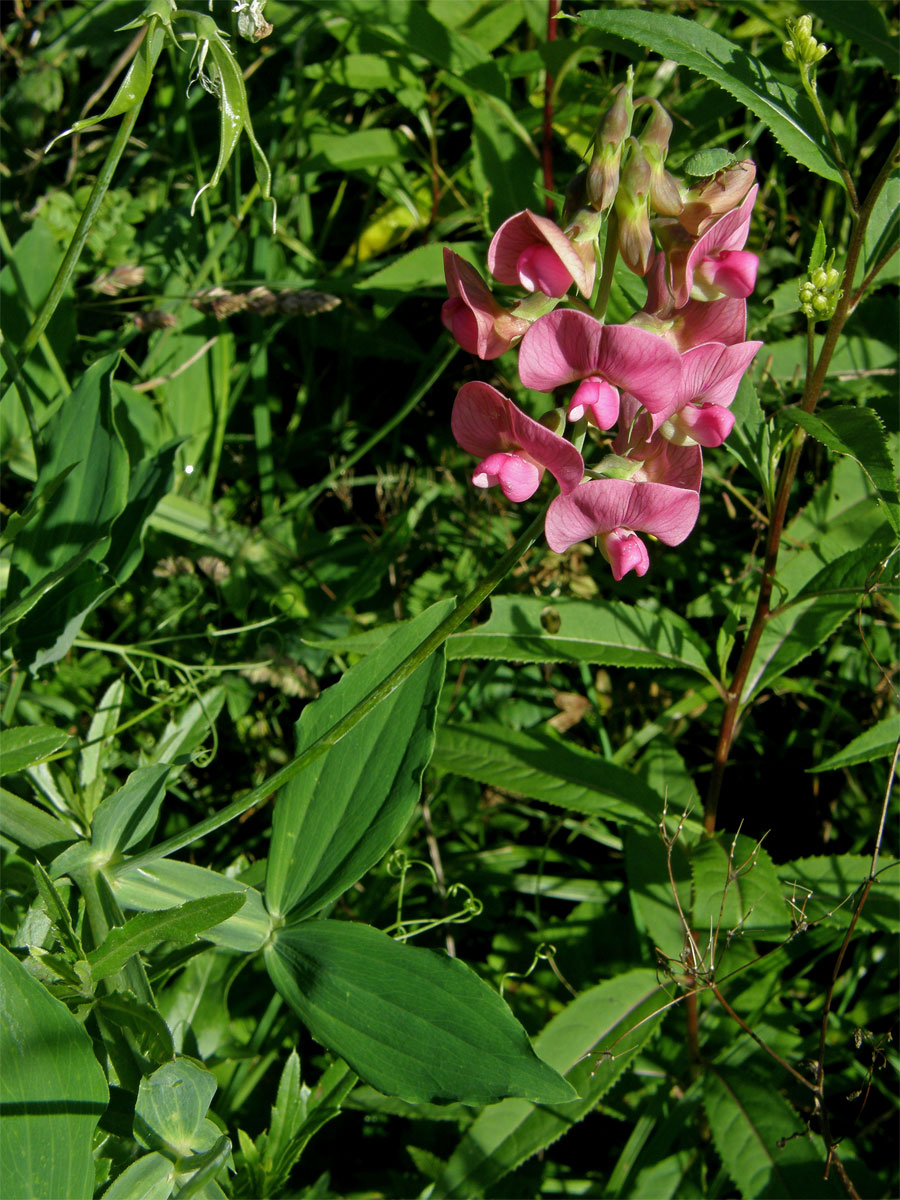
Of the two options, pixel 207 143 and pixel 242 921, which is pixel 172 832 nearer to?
pixel 242 921

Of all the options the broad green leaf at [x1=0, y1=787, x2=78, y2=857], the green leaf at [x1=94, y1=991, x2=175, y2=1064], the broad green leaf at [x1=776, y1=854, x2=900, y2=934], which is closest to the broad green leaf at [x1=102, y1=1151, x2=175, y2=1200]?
the green leaf at [x1=94, y1=991, x2=175, y2=1064]

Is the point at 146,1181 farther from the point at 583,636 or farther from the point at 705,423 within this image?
the point at 705,423

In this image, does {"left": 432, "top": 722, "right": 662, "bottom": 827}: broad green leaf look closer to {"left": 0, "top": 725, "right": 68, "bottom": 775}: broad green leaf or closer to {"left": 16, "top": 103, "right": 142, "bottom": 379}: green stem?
{"left": 0, "top": 725, "right": 68, "bottom": 775}: broad green leaf

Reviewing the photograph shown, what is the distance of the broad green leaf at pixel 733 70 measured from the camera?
1369mm

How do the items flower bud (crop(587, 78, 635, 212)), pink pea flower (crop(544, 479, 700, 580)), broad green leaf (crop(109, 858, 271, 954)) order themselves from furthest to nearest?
broad green leaf (crop(109, 858, 271, 954)), pink pea flower (crop(544, 479, 700, 580)), flower bud (crop(587, 78, 635, 212))

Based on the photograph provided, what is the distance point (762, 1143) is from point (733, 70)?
5.63 ft

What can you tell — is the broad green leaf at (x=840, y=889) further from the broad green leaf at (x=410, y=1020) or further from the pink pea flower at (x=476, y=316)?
the pink pea flower at (x=476, y=316)

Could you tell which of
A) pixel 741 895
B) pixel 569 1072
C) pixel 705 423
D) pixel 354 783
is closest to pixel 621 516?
pixel 705 423

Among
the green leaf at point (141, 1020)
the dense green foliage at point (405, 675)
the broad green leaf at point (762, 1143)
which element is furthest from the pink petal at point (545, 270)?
the broad green leaf at point (762, 1143)

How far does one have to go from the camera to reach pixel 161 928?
119 centimetres

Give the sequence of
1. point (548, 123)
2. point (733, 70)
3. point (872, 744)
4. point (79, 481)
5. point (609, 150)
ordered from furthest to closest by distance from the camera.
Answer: point (548, 123)
point (79, 481)
point (872, 744)
point (733, 70)
point (609, 150)

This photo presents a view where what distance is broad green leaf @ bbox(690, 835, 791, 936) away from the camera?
1.57 meters

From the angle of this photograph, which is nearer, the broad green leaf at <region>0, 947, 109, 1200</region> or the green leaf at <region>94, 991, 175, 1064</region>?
the broad green leaf at <region>0, 947, 109, 1200</region>

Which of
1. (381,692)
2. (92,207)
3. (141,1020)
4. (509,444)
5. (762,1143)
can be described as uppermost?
(92,207)
